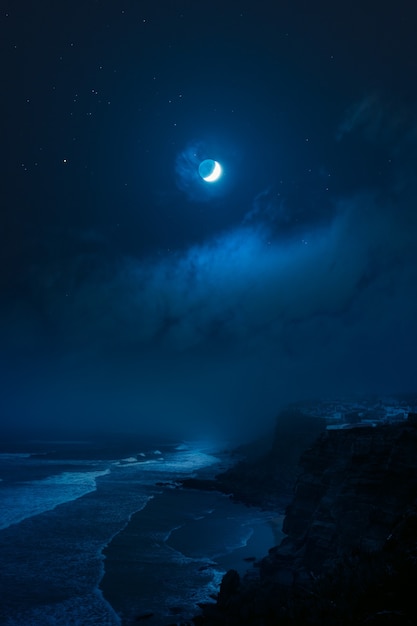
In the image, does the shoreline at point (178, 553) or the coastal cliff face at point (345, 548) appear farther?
the shoreline at point (178, 553)

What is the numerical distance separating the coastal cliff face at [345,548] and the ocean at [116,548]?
470 centimetres

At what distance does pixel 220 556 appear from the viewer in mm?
32188

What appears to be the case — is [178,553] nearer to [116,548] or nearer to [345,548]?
[116,548]

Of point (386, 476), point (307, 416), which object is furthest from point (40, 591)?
point (307, 416)

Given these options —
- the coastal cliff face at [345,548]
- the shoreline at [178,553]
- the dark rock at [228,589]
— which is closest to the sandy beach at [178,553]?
the shoreline at [178,553]

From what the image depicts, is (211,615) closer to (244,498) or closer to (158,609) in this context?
(158,609)

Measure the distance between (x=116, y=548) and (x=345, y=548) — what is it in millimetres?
19783

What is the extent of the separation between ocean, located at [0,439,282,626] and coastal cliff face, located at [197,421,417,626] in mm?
4701

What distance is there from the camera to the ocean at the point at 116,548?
74.9 feet

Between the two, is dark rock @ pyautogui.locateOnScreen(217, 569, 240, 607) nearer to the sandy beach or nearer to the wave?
the sandy beach

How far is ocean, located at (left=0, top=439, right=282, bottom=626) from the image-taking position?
22.8m

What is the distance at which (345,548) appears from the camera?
2167 cm

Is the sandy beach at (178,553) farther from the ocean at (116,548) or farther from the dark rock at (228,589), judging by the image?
the dark rock at (228,589)

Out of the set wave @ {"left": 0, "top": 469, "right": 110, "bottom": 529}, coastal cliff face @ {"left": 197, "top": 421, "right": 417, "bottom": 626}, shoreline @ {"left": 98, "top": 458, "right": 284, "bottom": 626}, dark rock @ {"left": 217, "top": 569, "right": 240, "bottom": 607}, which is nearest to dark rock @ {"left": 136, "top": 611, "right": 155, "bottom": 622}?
shoreline @ {"left": 98, "top": 458, "right": 284, "bottom": 626}
